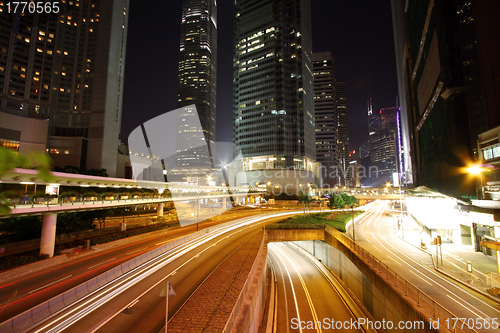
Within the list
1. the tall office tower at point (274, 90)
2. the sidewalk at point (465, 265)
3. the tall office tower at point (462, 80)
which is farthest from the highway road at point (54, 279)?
the tall office tower at point (274, 90)

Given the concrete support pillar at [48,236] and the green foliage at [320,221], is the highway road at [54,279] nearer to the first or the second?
the concrete support pillar at [48,236]

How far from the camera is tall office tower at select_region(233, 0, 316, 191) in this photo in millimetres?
110812

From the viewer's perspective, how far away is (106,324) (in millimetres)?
10180

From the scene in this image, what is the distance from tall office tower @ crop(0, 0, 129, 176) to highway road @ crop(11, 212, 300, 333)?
82.3m

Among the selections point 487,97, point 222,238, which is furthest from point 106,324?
point 487,97

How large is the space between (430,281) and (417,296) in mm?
9391

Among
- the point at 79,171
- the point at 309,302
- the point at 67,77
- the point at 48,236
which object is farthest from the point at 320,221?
the point at 67,77

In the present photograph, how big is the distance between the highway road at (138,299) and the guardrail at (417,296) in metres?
12.4

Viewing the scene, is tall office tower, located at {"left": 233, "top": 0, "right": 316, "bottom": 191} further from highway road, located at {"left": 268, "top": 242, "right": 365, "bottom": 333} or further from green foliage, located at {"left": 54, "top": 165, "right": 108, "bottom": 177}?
highway road, located at {"left": 268, "top": 242, "right": 365, "bottom": 333}

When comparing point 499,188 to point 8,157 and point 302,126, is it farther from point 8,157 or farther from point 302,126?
point 302,126

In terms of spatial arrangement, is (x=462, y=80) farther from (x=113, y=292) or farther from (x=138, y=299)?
(x=113, y=292)

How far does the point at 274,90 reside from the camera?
112 metres

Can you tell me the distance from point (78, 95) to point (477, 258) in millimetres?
120680

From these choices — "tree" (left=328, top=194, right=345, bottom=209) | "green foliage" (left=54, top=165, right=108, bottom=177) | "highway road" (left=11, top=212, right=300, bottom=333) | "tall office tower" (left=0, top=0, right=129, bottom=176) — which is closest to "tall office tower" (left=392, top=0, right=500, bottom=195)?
"tree" (left=328, top=194, right=345, bottom=209)
